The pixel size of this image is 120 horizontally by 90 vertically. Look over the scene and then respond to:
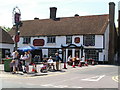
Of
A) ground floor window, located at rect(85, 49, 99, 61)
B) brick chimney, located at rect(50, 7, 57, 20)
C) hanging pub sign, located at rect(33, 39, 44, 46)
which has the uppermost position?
brick chimney, located at rect(50, 7, 57, 20)

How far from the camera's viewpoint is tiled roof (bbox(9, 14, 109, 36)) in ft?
132

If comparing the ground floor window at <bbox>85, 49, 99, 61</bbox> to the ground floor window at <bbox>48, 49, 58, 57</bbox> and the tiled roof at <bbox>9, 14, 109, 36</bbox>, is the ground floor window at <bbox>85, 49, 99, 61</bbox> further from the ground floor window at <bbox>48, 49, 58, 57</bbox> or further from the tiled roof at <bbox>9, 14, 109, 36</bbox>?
the ground floor window at <bbox>48, 49, 58, 57</bbox>

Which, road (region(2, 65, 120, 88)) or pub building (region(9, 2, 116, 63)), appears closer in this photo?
road (region(2, 65, 120, 88))

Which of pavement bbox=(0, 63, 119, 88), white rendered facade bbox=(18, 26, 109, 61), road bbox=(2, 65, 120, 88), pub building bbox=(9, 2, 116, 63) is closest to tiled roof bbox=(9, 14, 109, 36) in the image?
pub building bbox=(9, 2, 116, 63)

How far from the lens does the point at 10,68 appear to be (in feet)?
61.2

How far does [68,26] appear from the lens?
1705 inches

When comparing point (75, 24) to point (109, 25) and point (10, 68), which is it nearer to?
point (109, 25)

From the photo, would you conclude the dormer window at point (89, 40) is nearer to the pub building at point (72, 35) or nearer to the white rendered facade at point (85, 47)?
the pub building at point (72, 35)

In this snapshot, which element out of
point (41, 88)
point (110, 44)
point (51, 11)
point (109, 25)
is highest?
point (51, 11)

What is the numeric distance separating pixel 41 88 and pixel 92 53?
28606 mm

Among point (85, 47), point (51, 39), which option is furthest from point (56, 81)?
point (51, 39)

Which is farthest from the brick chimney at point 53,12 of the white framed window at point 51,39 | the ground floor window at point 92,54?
the ground floor window at point 92,54

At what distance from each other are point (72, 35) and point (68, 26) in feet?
10.5

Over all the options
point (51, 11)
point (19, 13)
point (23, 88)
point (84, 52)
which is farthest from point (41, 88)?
point (51, 11)
